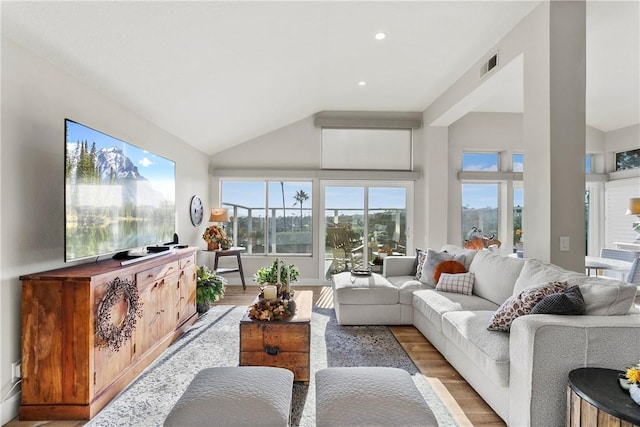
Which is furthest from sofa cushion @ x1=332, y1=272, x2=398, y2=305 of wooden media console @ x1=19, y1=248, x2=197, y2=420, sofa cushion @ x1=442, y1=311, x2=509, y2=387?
wooden media console @ x1=19, y1=248, x2=197, y2=420

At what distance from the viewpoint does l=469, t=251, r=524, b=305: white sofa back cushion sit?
115 inches

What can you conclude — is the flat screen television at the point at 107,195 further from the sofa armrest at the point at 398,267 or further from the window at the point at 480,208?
the window at the point at 480,208

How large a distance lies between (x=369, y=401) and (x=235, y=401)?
0.60 metres

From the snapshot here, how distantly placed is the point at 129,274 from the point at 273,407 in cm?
164

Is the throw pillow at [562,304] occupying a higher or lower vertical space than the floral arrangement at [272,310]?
higher

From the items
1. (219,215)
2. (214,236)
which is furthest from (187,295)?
(219,215)

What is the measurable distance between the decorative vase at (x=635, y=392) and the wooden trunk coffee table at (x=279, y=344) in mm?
1773

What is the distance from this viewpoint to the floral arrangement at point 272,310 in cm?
251

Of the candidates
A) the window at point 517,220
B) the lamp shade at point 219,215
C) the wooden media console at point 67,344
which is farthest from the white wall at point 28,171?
the window at point 517,220

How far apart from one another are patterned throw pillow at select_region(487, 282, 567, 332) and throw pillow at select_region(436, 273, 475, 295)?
1.20m

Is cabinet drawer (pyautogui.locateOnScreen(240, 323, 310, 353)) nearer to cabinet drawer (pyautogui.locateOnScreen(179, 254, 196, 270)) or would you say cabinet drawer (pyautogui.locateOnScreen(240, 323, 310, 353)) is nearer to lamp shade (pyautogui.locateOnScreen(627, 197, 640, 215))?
cabinet drawer (pyautogui.locateOnScreen(179, 254, 196, 270))

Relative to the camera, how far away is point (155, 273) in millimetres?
2865

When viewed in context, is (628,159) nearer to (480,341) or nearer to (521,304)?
(521,304)

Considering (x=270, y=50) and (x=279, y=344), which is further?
(x=270, y=50)
